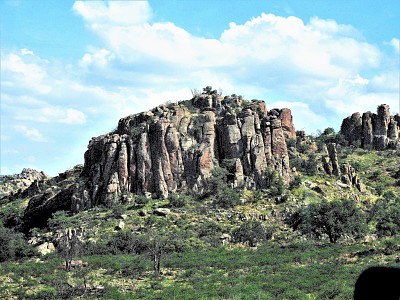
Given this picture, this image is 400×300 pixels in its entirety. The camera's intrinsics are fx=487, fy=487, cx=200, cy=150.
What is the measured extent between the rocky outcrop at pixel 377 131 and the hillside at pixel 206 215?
4812mm

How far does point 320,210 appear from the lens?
59.3 m

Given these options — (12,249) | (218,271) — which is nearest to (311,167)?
(218,271)

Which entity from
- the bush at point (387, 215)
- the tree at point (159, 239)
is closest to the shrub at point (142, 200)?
the tree at point (159, 239)

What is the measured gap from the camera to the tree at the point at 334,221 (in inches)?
2264

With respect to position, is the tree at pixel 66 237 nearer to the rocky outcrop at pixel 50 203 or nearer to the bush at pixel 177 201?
the rocky outcrop at pixel 50 203

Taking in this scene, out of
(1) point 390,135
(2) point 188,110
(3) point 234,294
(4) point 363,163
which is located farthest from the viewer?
(1) point 390,135

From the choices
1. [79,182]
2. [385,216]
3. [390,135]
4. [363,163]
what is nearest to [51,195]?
[79,182]

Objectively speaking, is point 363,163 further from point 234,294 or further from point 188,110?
point 234,294

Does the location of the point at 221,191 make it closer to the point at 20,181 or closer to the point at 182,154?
the point at 182,154

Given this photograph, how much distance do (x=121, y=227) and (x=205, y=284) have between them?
1316 inches

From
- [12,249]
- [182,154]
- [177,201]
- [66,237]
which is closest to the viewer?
[12,249]

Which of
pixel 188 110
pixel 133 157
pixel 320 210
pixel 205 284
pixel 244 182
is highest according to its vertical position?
pixel 188 110

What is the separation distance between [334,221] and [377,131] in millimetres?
73833

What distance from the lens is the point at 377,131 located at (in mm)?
124250
